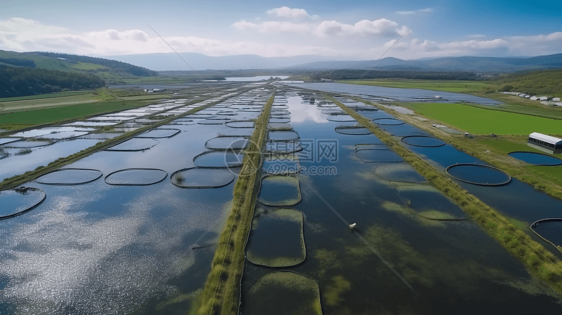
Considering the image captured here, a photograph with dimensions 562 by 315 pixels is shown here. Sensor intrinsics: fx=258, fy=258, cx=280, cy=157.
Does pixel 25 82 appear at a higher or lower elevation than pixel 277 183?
higher

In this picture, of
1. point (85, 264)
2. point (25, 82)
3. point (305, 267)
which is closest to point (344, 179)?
point (305, 267)

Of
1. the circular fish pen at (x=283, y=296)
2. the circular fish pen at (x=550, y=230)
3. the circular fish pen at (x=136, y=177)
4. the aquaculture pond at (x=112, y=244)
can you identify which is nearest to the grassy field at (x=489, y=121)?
the circular fish pen at (x=550, y=230)

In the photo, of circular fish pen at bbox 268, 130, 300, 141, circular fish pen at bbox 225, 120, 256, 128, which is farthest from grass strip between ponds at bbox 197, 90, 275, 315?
circular fish pen at bbox 225, 120, 256, 128

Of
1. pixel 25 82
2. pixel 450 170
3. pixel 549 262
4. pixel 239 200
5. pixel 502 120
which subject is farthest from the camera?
pixel 25 82

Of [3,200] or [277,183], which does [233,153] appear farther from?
[3,200]

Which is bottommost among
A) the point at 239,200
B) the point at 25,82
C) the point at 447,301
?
the point at 447,301

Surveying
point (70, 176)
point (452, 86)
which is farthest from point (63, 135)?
point (452, 86)
